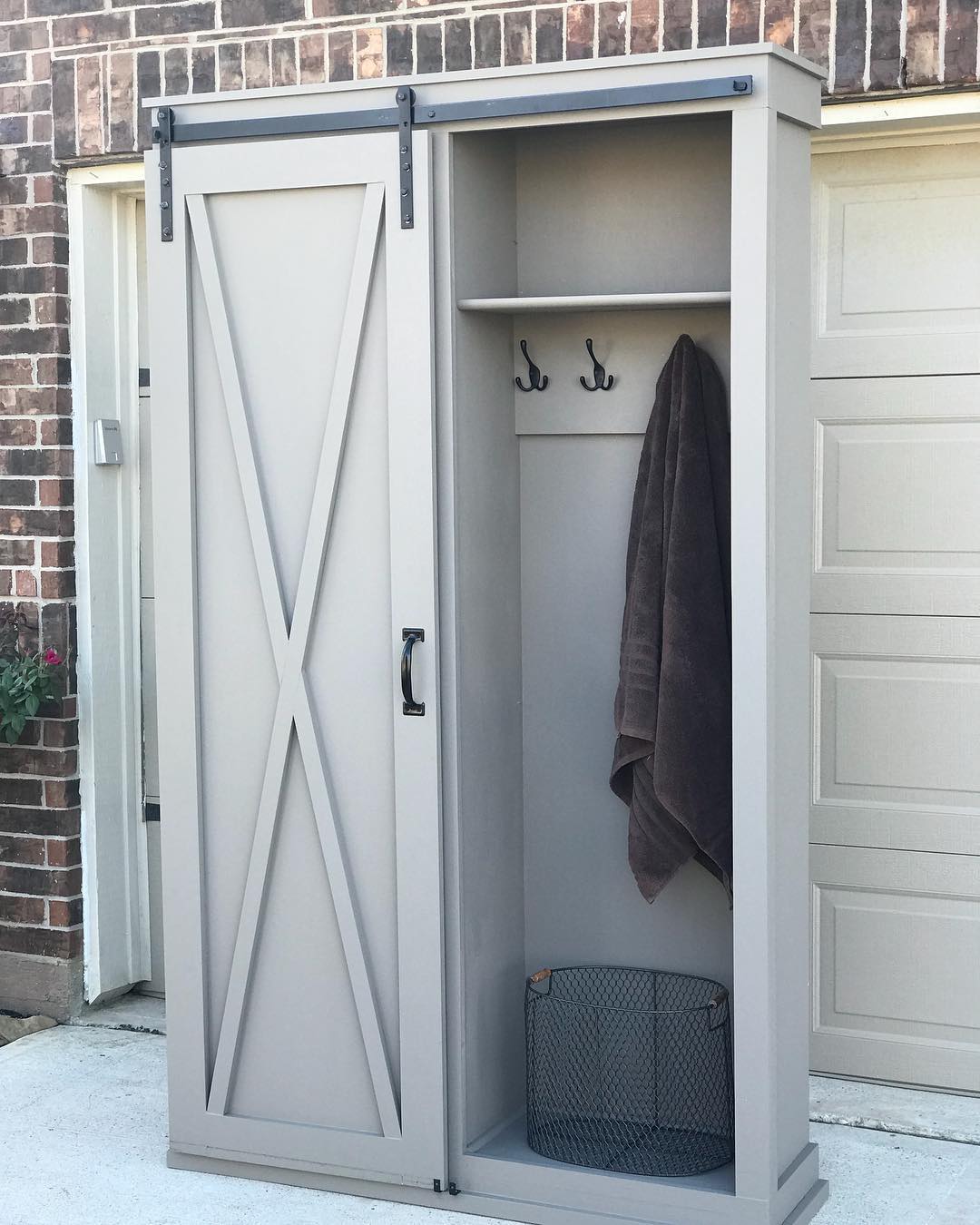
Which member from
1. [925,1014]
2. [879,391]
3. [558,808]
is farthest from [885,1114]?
[879,391]

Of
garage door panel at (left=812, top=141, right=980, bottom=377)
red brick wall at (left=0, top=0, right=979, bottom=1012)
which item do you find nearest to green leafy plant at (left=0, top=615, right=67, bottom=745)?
red brick wall at (left=0, top=0, right=979, bottom=1012)

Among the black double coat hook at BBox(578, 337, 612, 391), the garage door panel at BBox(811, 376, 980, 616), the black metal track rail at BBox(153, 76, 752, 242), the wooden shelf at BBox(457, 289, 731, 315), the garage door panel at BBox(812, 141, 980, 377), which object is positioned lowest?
the garage door panel at BBox(811, 376, 980, 616)

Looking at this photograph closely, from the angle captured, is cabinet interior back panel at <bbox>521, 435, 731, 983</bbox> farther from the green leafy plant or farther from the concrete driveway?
the green leafy plant

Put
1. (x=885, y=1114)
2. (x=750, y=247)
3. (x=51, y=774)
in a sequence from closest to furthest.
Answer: (x=750, y=247)
(x=885, y=1114)
(x=51, y=774)

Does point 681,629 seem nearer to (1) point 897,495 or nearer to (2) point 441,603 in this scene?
(2) point 441,603

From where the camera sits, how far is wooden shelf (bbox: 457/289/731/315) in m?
2.91

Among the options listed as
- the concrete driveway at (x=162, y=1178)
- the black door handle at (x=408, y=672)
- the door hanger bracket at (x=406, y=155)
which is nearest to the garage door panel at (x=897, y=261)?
the door hanger bracket at (x=406, y=155)

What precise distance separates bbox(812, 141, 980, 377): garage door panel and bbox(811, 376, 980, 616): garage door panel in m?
0.07

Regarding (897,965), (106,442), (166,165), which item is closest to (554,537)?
(166,165)

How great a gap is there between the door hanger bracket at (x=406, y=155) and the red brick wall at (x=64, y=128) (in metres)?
0.74

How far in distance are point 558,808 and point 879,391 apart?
1218mm

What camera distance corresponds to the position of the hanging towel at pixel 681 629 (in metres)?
2.99

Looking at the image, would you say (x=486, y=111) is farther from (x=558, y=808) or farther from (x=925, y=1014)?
(x=925, y=1014)

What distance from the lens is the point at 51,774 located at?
4168 mm
